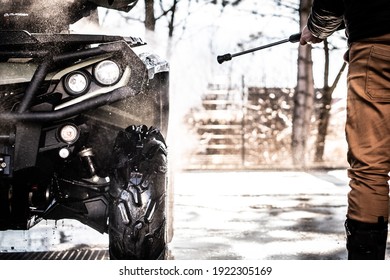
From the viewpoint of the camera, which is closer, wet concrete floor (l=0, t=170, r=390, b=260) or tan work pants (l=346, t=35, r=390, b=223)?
tan work pants (l=346, t=35, r=390, b=223)

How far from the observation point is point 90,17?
106 inches

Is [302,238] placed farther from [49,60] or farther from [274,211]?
[49,60]

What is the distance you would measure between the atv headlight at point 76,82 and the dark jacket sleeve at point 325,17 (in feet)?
2.70

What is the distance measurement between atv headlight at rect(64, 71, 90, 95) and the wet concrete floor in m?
1.00

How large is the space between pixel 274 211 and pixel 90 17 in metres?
1.95

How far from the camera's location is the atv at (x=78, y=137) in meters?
1.88

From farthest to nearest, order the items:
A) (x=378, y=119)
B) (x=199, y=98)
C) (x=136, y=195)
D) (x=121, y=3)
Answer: (x=199, y=98), (x=121, y=3), (x=136, y=195), (x=378, y=119)

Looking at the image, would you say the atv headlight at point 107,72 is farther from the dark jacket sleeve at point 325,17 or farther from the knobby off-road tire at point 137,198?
the dark jacket sleeve at point 325,17

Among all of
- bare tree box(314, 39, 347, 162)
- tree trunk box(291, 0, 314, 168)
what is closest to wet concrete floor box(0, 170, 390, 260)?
tree trunk box(291, 0, 314, 168)

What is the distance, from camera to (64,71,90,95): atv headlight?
6.40 ft

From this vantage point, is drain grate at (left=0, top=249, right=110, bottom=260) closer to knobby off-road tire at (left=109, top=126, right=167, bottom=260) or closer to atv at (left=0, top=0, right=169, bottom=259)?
atv at (left=0, top=0, right=169, bottom=259)
